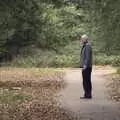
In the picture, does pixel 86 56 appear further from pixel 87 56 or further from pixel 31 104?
pixel 31 104

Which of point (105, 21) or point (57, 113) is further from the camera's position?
point (105, 21)

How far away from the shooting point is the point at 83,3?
53.0 feet

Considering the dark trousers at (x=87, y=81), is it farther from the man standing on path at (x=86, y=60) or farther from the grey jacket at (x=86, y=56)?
the grey jacket at (x=86, y=56)

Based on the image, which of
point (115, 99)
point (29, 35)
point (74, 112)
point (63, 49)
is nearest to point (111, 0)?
point (115, 99)

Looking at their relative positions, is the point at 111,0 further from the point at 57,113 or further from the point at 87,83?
the point at 57,113

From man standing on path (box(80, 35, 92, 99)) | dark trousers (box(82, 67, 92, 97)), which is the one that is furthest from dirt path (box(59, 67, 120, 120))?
man standing on path (box(80, 35, 92, 99))

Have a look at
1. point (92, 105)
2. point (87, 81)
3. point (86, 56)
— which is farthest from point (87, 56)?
point (92, 105)

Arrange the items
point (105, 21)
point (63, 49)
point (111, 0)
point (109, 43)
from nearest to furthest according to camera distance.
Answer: point (111, 0)
point (105, 21)
point (109, 43)
point (63, 49)

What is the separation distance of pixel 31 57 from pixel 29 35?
185 centimetres

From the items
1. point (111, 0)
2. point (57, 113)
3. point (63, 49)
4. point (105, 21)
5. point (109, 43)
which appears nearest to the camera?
point (57, 113)

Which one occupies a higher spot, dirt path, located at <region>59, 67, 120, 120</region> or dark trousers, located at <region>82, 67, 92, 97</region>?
dark trousers, located at <region>82, 67, 92, 97</region>

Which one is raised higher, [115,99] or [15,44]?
[15,44]

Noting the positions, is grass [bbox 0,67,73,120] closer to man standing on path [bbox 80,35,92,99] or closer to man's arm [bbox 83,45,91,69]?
man standing on path [bbox 80,35,92,99]

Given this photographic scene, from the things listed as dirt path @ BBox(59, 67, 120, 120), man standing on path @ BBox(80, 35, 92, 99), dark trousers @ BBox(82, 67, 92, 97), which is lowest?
dirt path @ BBox(59, 67, 120, 120)
